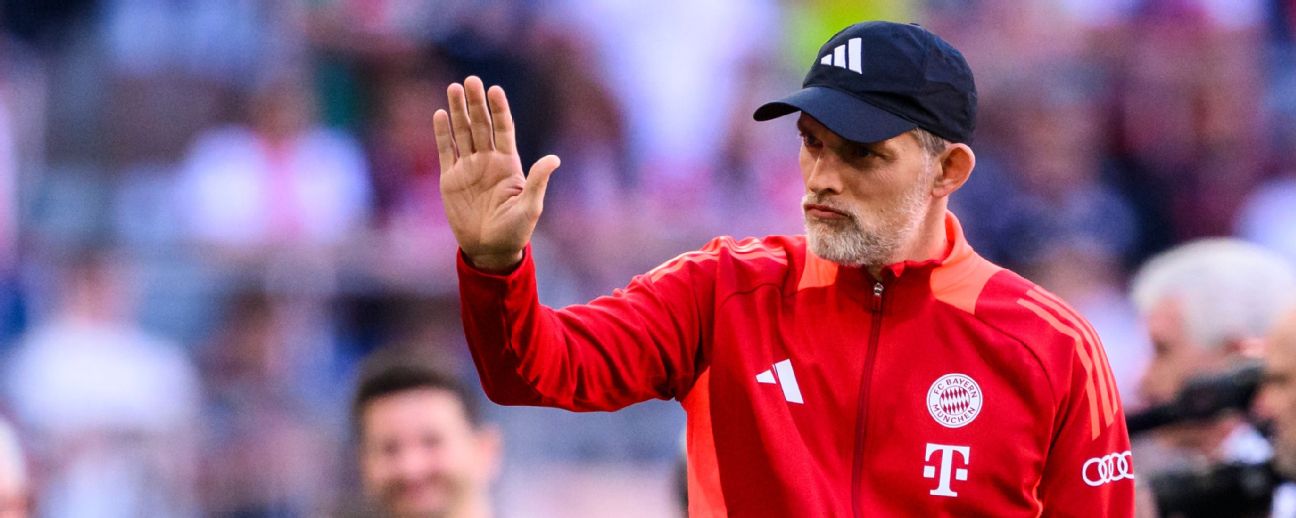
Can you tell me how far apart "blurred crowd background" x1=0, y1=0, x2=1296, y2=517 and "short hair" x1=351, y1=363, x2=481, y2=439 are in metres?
2.45

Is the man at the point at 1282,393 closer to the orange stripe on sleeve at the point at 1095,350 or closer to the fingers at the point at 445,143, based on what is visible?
the orange stripe on sleeve at the point at 1095,350

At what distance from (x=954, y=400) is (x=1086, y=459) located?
30 centimetres

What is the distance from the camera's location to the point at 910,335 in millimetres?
3998

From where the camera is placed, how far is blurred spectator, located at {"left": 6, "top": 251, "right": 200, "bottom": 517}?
859cm

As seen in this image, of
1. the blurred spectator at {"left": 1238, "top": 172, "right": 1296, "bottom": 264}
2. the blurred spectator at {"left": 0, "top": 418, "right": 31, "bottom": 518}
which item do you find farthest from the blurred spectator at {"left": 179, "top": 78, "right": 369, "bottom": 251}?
the blurred spectator at {"left": 1238, "top": 172, "right": 1296, "bottom": 264}

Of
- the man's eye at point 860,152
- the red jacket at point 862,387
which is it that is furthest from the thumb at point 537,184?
the man's eye at point 860,152

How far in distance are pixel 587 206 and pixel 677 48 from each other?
1213 millimetres

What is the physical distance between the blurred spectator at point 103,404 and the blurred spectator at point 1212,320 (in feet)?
15.8

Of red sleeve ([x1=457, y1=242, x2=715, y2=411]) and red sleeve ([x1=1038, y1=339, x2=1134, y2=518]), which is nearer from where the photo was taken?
red sleeve ([x1=457, y1=242, x2=715, y2=411])

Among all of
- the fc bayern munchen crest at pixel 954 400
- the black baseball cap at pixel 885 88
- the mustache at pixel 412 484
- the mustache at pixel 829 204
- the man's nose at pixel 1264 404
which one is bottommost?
the mustache at pixel 412 484

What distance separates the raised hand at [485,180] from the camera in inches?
143

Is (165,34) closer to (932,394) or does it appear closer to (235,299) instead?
(235,299)

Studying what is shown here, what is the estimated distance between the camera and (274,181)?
31.4 feet

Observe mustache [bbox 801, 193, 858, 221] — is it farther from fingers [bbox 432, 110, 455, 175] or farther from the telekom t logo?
fingers [bbox 432, 110, 455, 175]
